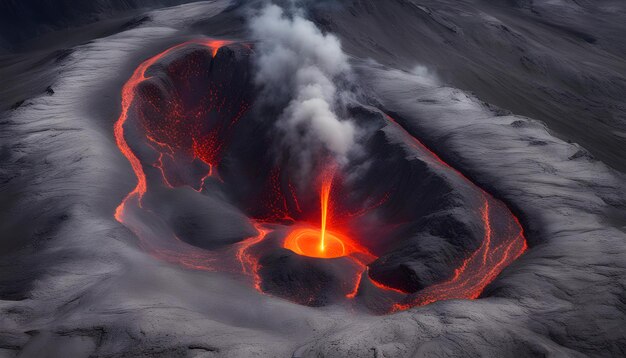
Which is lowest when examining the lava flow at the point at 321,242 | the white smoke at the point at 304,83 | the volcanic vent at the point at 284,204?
the lava flow at the point at 321,242

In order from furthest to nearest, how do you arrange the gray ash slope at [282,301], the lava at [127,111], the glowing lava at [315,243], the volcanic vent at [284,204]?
the glowing lava at [315,243] → the lava at [127,111] → the volcanic vent at [284,204] → the gray ash slope at [282,301]

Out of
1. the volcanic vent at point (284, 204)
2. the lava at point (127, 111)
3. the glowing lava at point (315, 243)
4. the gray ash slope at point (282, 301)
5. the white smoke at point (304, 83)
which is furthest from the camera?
the white smoke at point (304, 83)

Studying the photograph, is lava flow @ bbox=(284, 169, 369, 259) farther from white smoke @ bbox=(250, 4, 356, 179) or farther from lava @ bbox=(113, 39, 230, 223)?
lava @ bbox=(113, 39, 230, 223)

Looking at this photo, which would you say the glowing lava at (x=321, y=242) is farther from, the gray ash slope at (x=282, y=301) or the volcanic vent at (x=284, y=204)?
the gray ash slope at (x=282, y=301)

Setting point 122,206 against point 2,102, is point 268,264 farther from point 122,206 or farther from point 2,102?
point 2,102

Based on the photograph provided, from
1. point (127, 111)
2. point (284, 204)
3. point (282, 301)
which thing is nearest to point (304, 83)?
point (284, 204)

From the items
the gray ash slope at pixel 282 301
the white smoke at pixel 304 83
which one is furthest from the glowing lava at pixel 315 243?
the white smoke at pixel 304 83

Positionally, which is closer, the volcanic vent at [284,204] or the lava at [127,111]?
the volcanic vent at [284,204]

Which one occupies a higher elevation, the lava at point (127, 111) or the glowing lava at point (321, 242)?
the lava at point (127, 111)
